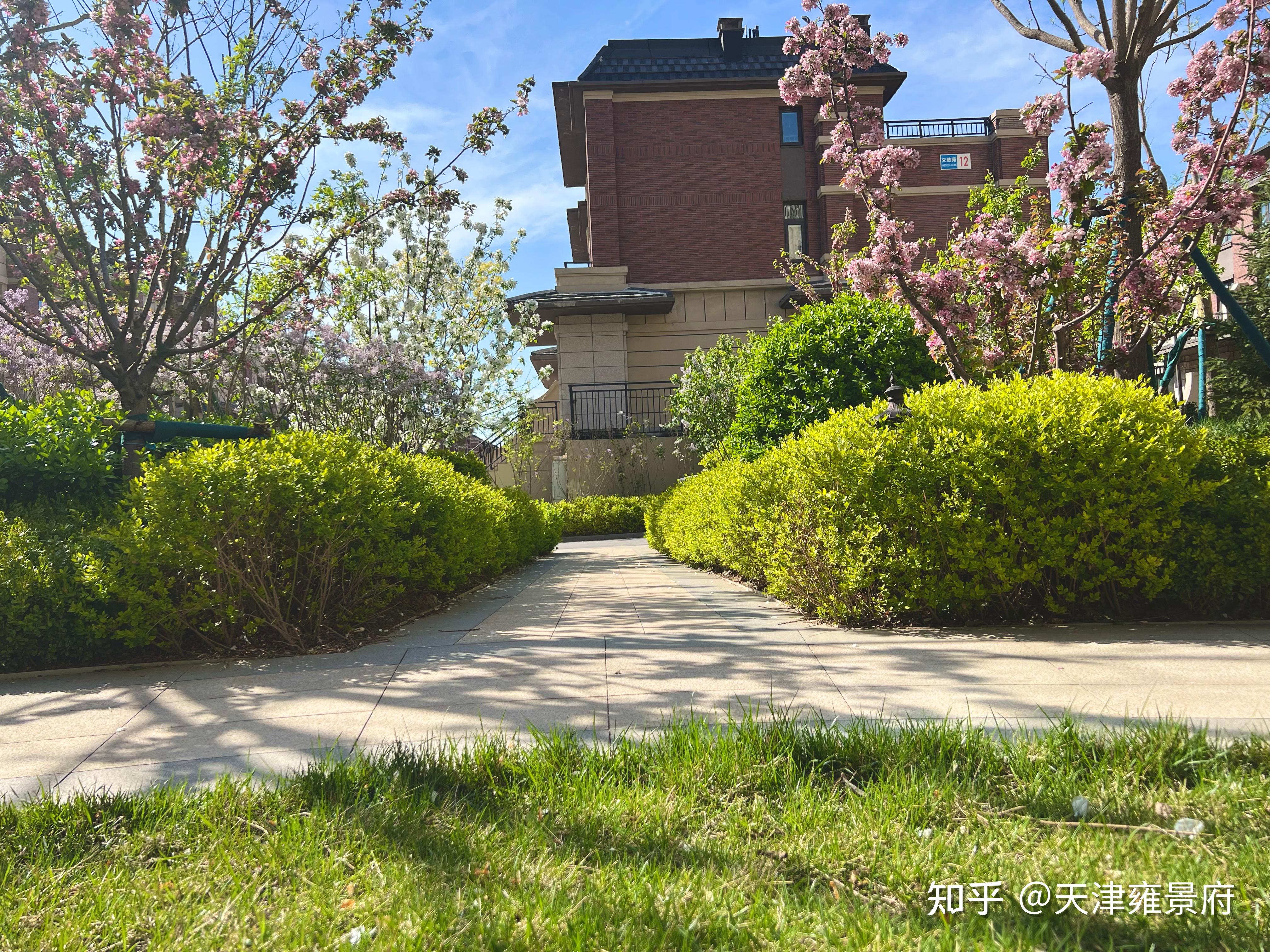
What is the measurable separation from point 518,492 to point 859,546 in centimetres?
932

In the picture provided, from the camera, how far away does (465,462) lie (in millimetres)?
13227

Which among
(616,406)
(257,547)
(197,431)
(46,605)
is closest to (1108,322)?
(257,547)

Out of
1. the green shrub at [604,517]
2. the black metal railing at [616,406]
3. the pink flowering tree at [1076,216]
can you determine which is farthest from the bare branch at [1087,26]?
the black metal railing at [616,406]

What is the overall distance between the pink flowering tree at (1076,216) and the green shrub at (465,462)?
22.4 ft

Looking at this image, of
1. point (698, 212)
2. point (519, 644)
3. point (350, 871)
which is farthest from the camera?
point (698, 212)

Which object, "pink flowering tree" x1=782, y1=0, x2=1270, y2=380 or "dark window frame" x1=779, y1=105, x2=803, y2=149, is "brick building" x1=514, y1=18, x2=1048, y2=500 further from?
"pink flowering tree" x1=782, y1=0, x2=1270, y2=380

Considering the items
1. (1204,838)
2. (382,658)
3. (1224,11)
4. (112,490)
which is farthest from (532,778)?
(1224,11)

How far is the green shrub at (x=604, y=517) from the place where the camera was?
20.4 metres

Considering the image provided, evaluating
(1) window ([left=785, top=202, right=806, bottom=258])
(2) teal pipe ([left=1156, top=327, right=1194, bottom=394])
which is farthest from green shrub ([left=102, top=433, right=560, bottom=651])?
(1) window ([left=785, top=202, right=806, bottom=258])

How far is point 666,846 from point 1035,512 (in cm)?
381

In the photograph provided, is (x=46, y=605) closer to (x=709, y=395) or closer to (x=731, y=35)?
(x=709, y=395)

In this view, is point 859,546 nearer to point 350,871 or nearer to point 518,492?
point 350,871

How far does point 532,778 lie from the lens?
108 inches

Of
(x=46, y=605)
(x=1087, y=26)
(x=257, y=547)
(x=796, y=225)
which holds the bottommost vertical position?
(x=46, y=605)
